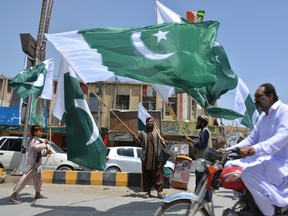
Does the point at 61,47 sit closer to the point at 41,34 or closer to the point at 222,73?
the point at 222,73

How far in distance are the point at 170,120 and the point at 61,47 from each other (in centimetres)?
2562

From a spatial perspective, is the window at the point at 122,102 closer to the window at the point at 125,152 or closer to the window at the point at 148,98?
the window at the point at 148,98

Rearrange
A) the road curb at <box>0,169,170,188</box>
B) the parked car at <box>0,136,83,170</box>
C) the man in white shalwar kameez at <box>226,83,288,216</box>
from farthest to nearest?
the parked car at <box>0,136,83,170</box> → the road curb at <box>0,169,170,188</box> → the man in white shalwar kameez at <box>226,83,288,216</box>

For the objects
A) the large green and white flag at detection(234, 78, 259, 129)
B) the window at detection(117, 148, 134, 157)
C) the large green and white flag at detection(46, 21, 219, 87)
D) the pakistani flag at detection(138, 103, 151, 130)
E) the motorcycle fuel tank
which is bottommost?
the window at detection(117, 148, 134, 157)

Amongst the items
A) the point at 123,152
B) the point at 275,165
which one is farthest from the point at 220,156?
the point at 123,152

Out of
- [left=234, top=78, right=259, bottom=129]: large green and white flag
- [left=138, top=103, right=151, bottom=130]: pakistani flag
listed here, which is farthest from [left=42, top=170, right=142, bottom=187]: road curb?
[left=234, top=78, right=259, bottom=129]: large green and white flag

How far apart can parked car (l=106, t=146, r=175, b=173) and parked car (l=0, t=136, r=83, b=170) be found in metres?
1.48

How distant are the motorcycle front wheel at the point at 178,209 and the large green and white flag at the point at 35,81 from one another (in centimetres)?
590

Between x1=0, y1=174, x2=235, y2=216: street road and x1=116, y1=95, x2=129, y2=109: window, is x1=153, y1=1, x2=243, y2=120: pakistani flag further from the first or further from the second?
x1=116, y1=95, x2=129, y2=109: window

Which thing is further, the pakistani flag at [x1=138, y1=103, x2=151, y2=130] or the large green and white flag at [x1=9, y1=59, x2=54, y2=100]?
the pakistani flag at [x1=138, y1=103, x2=151, y2=130]

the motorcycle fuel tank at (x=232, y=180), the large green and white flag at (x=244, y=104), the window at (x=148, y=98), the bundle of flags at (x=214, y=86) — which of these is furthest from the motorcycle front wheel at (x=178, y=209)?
the window at (x=148, y=98)

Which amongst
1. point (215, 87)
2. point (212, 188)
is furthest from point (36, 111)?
point (212, 188)

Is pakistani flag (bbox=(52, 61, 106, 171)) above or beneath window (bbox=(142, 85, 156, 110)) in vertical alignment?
beneath

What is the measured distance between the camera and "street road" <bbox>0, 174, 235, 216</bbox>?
6398 mm
